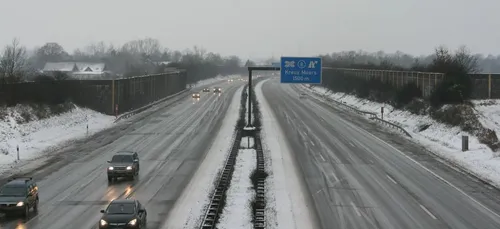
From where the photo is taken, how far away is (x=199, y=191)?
27453 mm

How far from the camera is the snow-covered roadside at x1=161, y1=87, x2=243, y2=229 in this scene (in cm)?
2158

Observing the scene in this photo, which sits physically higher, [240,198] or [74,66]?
[74,66]

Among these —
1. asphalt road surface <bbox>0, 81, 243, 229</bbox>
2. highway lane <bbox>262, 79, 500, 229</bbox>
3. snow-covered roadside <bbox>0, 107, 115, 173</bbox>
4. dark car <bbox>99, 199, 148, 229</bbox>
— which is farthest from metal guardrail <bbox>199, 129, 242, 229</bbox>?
snow-covered roadside <bbox>0, 107, 115, 173</bbox>

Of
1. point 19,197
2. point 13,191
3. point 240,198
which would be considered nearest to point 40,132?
point 13,191

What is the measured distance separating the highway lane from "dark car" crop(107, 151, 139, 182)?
10.1m

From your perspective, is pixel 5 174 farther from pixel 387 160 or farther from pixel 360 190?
pixel 387 160

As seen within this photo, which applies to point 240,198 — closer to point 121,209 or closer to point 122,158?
point 121,209

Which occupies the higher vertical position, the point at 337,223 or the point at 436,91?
the point at 436,91

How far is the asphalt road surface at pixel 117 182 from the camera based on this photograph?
73.4ft

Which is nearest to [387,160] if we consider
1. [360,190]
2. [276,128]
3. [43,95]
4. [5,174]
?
[360,190]

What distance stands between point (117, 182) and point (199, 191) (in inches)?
210

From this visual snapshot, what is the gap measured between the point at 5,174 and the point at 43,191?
6.43 m

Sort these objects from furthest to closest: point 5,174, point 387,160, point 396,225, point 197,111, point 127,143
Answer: point 197,111, point 127,143, point 387,160, point 5,174, point 396,225

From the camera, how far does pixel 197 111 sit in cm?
7944
